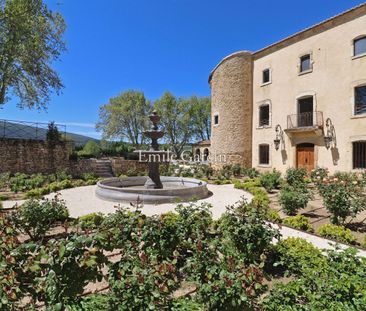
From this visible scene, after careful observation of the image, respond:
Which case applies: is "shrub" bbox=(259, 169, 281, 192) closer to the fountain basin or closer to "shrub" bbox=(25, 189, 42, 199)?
the fountain basin

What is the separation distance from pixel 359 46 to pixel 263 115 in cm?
692

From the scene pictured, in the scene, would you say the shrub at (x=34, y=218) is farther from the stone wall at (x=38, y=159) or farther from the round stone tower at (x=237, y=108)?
the round stone tower at (x=237, y=108)

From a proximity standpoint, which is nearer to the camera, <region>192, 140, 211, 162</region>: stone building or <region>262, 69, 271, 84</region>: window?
<region>262, 69, 271, 84</region>: window

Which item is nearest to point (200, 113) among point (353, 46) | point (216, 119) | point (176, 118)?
point (176, 118)

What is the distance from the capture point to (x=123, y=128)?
3338 cm

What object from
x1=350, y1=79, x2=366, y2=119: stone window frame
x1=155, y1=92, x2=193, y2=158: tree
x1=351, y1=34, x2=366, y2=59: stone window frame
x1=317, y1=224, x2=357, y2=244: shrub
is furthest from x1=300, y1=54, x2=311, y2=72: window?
x1=155, y1=92, x2=193, y2=158: tree

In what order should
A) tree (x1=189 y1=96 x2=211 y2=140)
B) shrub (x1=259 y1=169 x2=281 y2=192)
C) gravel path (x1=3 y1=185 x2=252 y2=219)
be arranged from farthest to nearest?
tree (x1=189 y1=96 x2=211 y2=140), shrub (x1=259 y1=169 x2=281 y2=192), gravel path (x1=3 y1=185 x2=252 y2=219)

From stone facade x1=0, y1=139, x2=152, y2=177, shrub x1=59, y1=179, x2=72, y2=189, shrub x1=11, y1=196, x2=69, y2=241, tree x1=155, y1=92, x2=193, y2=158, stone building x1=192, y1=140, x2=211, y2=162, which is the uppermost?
tree x1=155, y1=92, x2=193, y2=158

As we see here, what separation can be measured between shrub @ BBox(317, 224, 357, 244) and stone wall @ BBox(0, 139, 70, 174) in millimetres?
14737

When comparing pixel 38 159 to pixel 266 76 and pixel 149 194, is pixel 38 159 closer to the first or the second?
pixel 149 194

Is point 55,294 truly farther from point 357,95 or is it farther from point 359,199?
point 357,95

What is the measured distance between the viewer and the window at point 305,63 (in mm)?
14992

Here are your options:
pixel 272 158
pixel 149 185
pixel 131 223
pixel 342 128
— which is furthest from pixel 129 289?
pixel 272 158

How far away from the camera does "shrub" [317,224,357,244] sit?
444 cm
